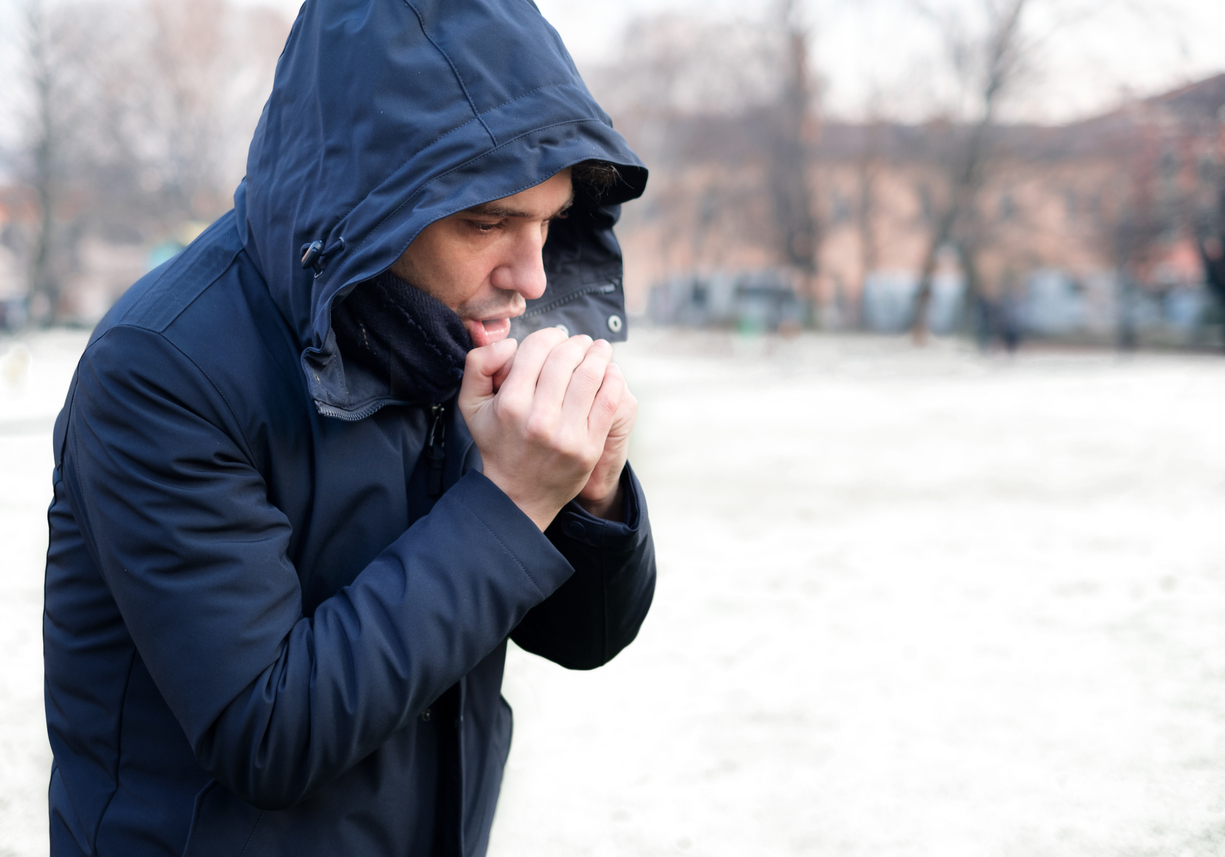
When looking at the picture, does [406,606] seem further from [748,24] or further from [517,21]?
[748,24]

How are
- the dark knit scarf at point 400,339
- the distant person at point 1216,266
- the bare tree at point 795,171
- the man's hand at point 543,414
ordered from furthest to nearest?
the bare tree at point 795,171 → the distant person at point 1216,266 → the dark knit scarf at point 400,339 → the man's hand at point 543,414

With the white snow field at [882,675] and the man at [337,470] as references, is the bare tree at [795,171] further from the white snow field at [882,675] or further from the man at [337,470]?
the man at [337,470]

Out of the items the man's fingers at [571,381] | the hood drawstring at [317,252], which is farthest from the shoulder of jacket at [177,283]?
the man's fingers at [571,381]

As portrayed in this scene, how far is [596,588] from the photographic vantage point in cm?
153

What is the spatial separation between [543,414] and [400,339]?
12.0 inches

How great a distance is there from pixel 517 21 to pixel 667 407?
1277 centimetres

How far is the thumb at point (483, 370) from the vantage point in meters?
1.30

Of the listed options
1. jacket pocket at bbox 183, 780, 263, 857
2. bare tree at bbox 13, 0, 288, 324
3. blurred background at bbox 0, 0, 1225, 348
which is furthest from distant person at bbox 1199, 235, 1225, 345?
bare tree at bbox 13, 0, 288, 324

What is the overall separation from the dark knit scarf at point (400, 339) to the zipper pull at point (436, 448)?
6 cm

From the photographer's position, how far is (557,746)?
372 centimetres

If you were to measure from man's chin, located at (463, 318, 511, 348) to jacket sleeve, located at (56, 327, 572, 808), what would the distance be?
1.36ft

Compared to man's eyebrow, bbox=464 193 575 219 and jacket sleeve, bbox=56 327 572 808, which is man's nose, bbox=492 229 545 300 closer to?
man's eyebrow, bbox=464 193 575 219

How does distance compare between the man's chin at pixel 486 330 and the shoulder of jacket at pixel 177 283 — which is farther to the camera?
the man's chin at pixel 486 330

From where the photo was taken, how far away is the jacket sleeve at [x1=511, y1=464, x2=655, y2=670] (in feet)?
4.82
